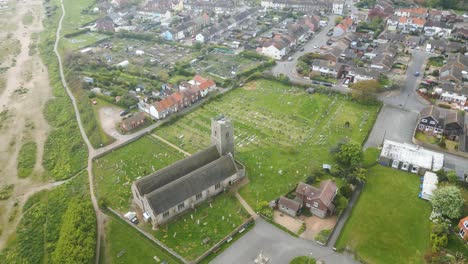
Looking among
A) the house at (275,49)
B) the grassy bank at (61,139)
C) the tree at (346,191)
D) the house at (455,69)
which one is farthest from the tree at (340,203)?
the house at (275,49)

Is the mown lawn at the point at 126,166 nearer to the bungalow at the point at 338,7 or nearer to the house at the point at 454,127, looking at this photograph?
the house at the point at 454,127

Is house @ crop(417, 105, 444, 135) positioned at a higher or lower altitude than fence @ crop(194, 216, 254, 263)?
higher

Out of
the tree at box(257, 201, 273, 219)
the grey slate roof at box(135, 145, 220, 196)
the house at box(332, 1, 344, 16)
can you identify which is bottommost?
the tree at box(257, 201, 273, 219)

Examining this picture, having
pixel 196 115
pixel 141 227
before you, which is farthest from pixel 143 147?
pixel 141 227

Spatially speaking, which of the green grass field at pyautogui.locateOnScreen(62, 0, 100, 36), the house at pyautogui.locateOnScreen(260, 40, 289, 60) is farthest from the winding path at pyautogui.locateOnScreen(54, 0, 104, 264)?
the house at pyautogui.locateOnScreen(260, 40, 289, 60)

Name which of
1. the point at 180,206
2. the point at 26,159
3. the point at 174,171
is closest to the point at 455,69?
the point at 174,171

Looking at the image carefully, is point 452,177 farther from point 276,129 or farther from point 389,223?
point 276,129

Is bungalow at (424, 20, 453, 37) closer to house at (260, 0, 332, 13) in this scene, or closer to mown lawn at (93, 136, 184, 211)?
house at (260, 0, 332, 13)
